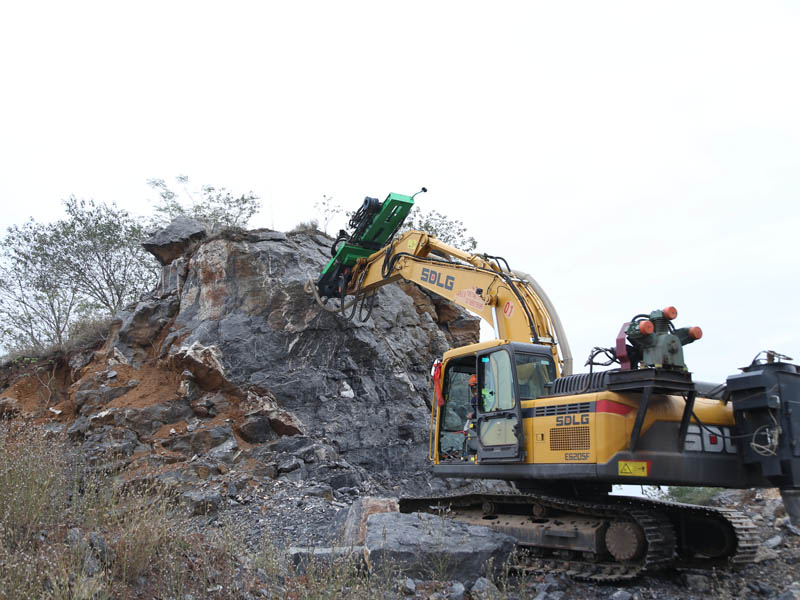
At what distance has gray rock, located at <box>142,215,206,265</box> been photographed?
15352 millimetres

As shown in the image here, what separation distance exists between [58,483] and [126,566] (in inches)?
90.8

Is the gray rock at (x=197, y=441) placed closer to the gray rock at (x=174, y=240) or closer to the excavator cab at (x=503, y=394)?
the excavator cab at (x=503, y=394)

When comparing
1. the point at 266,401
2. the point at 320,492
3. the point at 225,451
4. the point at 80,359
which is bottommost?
the point at 320,492

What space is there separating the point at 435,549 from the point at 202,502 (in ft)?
14.4

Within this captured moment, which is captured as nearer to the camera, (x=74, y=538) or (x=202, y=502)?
(x=74, y=538)

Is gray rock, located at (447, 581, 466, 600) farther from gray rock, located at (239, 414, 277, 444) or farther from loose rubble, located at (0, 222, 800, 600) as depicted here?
gray rock, located at (239, 414, 277, 444)

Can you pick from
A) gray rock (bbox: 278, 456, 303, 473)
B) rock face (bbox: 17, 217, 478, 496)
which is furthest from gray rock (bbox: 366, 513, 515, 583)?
gray rock (bbox: 278, 456, 303, 473)

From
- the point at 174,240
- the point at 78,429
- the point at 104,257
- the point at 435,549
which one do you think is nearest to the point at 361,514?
the point at 435,549

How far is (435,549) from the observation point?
657cm

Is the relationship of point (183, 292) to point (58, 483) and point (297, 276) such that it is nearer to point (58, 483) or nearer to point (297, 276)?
point (297, 276)

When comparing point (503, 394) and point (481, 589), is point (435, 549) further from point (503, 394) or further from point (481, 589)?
point (503, 394)

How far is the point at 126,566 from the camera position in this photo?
4.98m

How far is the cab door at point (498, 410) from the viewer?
7590mm

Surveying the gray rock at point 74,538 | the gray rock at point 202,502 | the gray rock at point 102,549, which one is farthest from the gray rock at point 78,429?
the gray rock at point 102,549
